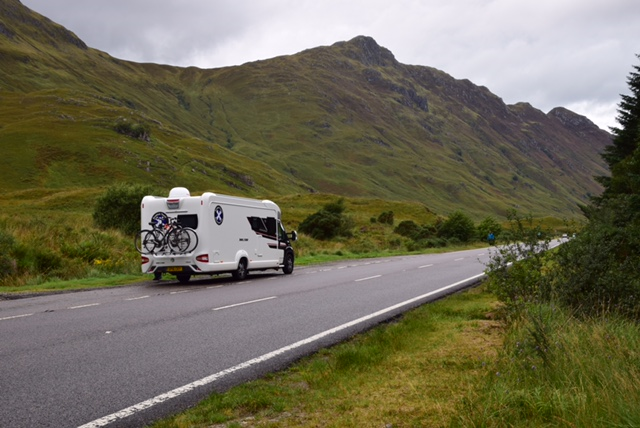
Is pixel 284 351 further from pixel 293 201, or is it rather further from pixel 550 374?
pixel 293 201

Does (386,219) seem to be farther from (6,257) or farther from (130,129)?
(130,129)

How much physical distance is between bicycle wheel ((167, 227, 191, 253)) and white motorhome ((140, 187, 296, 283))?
0.31 feet

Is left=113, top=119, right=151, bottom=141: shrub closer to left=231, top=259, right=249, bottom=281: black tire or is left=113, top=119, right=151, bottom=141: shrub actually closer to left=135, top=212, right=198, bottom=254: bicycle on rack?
left=231, top=259, right=249, bottom=281: black tire

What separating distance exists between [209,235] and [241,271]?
2201 millimetres

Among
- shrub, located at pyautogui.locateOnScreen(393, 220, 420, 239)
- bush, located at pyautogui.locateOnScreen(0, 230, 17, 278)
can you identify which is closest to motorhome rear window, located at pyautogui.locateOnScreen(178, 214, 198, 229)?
bush, located at pyautogui.locateOnScreen(0, 230, 17, 278)

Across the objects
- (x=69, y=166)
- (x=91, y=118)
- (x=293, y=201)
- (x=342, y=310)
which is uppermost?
(x=91, y=118)

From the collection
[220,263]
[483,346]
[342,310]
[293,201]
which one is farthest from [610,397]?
[293,201]

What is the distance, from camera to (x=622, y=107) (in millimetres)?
27984

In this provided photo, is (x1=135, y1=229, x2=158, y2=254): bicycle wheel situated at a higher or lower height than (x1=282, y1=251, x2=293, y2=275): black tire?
higher

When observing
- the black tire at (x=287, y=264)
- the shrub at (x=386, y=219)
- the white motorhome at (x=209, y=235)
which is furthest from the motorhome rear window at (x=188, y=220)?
the shrub at (x=386, y=219)

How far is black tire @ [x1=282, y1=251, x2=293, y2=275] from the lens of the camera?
65.2 ft

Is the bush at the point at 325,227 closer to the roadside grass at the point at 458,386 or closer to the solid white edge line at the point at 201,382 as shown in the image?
the solid white edge line at the point at 201,382

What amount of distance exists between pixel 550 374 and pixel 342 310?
19.7 ft

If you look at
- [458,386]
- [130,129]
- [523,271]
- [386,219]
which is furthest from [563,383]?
[130,129]
